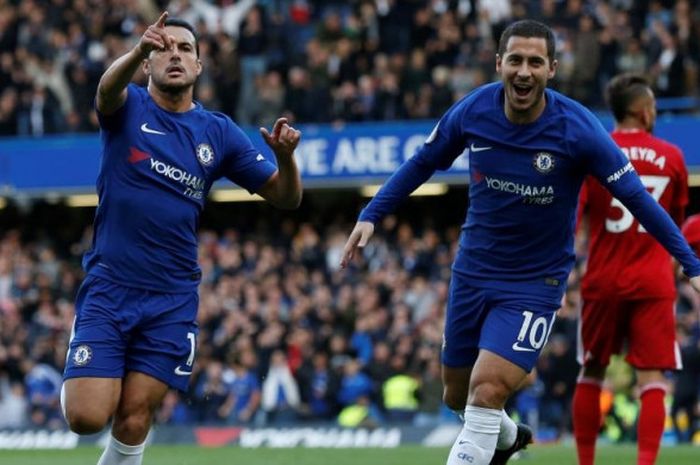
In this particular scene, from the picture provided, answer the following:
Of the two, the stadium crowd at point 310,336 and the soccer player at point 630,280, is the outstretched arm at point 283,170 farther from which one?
the stadium crowd at point 310,336

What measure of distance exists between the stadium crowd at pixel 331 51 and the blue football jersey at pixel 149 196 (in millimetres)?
13552

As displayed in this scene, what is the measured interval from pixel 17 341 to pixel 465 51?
7.46 meters

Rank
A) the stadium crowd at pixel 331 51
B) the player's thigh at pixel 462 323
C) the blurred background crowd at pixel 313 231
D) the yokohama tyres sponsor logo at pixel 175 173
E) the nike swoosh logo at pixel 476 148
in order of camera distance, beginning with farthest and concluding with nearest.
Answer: the stadium crowd at pixel 331 51, the blurred background crowd at pixel 313 231, the player's thigh at pixel 462 323, the nike swoosh logo at pixel 476 148, the yokohama tyres sponsor logo at pixel 175 173

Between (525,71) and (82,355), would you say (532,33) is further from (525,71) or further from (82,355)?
(82,355)

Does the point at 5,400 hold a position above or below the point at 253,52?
below

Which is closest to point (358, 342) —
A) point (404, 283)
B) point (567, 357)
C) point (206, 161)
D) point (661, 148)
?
point (404, 283)

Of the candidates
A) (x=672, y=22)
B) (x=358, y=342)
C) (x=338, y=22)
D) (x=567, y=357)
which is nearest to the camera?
(x=567, y=357)

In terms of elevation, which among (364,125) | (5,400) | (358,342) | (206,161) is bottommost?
(5,400)

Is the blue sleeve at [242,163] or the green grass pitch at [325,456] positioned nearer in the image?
the blue sleeve at [242,163]

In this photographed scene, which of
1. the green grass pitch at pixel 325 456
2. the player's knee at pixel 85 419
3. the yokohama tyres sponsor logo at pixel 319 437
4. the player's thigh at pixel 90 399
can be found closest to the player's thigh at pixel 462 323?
the player's thigh at pixel 90 399

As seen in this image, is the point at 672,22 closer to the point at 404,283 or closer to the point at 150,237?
the point at 404,283

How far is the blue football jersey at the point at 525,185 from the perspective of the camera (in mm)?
7930

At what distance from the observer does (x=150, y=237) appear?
7.73 m

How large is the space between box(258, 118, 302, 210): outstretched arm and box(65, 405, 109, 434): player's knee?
1.52 m
